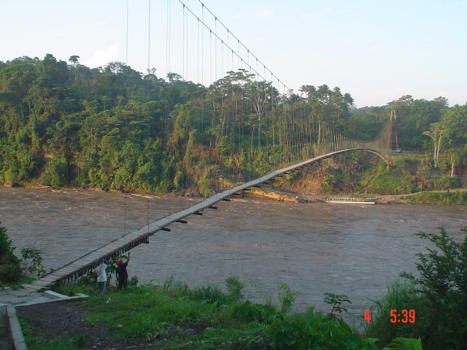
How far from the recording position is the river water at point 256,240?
7.77 m

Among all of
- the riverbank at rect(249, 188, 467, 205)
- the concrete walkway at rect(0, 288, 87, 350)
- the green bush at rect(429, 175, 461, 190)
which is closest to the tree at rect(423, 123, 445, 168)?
the green bush at rect(429, 175, 461, 190)

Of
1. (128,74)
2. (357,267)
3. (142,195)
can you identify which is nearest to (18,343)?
(357,267)

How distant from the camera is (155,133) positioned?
73.5 ft

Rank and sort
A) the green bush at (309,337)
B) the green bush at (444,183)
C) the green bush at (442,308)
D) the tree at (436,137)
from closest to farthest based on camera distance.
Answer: the green bush at (309,337), the green bush at (442,308), the green bush at (444,183), the tree at (436,137)

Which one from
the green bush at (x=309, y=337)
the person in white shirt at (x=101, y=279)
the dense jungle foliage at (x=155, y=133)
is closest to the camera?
the green bush at (x=309, y=337)

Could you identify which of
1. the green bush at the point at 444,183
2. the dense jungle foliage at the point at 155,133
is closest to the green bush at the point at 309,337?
the dense jungle foliage at the point at 155,133

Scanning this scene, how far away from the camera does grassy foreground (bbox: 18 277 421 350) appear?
241 centimetres

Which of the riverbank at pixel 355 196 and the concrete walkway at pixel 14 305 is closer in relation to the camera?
the concrete walkway at pixel 14 305

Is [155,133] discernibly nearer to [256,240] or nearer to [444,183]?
[256,240]
